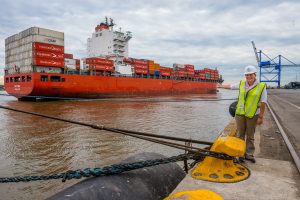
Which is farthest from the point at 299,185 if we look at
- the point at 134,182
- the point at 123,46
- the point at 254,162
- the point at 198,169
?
the point at 123,46

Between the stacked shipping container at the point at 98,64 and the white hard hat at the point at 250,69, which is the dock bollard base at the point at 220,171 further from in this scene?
the stacked shipping container at the point at 98,64

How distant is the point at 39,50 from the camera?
25.8 m

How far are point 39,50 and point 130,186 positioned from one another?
27003 mm

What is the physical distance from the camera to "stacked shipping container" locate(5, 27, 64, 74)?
26.0 meters

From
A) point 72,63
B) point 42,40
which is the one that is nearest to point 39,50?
point 42,40

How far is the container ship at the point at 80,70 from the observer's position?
26109 mm

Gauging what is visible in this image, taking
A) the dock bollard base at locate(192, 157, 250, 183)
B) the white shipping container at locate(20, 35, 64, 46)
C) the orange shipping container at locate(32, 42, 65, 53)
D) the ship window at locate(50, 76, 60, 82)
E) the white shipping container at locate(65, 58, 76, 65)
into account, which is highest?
the white shipping container at locate(20, 35, 64, 46)

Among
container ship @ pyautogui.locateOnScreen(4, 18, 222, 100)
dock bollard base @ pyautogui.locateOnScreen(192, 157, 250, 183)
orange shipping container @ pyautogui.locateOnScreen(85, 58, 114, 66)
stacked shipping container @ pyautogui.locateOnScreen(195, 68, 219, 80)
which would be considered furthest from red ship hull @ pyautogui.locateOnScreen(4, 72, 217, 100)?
dock bollard base @ pyautogui.locateOnScreen(192, 157, 250, 183)

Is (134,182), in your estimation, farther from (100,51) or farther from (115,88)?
(100,51)

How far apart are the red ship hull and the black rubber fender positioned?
76.0ft

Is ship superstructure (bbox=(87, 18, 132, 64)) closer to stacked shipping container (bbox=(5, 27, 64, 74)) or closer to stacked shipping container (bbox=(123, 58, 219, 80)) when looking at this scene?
stacked shipping container (bbox=(123, 58, 219, 80))

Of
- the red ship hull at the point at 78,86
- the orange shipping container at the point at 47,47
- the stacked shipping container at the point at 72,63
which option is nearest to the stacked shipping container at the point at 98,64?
the stacked shipping container at the point at 72,63

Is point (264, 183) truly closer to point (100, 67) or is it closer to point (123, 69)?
point (100, 67)

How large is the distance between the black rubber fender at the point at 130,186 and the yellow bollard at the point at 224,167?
0.36 m
